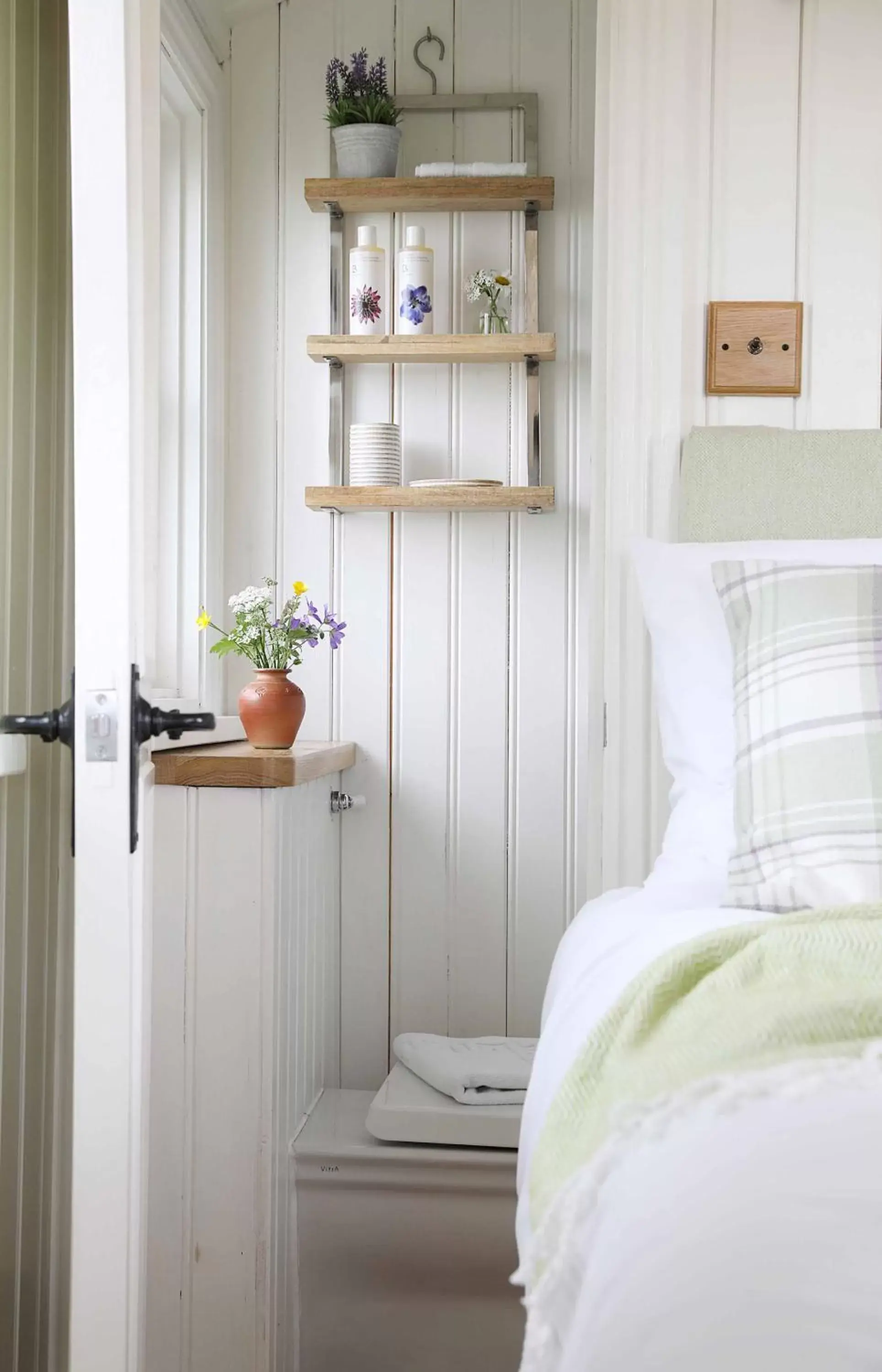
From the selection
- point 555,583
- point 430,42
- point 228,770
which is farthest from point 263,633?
point 430,42

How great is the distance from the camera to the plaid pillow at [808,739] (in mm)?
1329

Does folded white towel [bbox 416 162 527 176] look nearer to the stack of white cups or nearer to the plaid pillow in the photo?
the stack of white cups

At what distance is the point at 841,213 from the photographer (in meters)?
1.97

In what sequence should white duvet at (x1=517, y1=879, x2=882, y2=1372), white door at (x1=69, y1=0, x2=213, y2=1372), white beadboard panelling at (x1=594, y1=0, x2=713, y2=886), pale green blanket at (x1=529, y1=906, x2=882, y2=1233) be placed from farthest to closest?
white beadboard panelling at (x1=594, y1=0, x2=713, y2=886)
white door at (x1=69, y1=0, x2=213, y2=1372)
pale green blanket at (x1=529, y1=906, x2=882, y2=1233)
white duvet at (x1=517, y1=879, x2=882, y2=1372)

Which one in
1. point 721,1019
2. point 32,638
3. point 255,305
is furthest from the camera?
point 255,305

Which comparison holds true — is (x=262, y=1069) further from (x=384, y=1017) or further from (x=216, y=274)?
(x=216, y=274)

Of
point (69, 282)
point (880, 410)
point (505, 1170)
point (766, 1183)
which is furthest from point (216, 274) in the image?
point (766, 1183)

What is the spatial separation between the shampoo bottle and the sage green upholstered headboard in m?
0.81

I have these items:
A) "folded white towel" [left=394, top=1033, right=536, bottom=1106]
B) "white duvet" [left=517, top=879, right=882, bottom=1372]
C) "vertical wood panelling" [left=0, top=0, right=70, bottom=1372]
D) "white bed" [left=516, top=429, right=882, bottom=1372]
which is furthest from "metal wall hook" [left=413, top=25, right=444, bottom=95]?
"white duvet" [left=517, top=879, right=882, bottom=1372]

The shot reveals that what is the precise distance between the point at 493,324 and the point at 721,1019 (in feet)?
6.22

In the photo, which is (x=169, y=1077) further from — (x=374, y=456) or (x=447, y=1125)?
(x=374, y=456)

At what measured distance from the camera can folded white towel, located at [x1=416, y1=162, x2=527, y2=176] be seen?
7.81 ft

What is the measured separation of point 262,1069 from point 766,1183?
4.23 feet

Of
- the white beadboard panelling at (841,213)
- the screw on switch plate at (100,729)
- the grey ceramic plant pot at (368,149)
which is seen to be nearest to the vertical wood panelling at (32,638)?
the screw on switch plate at (100,729)
